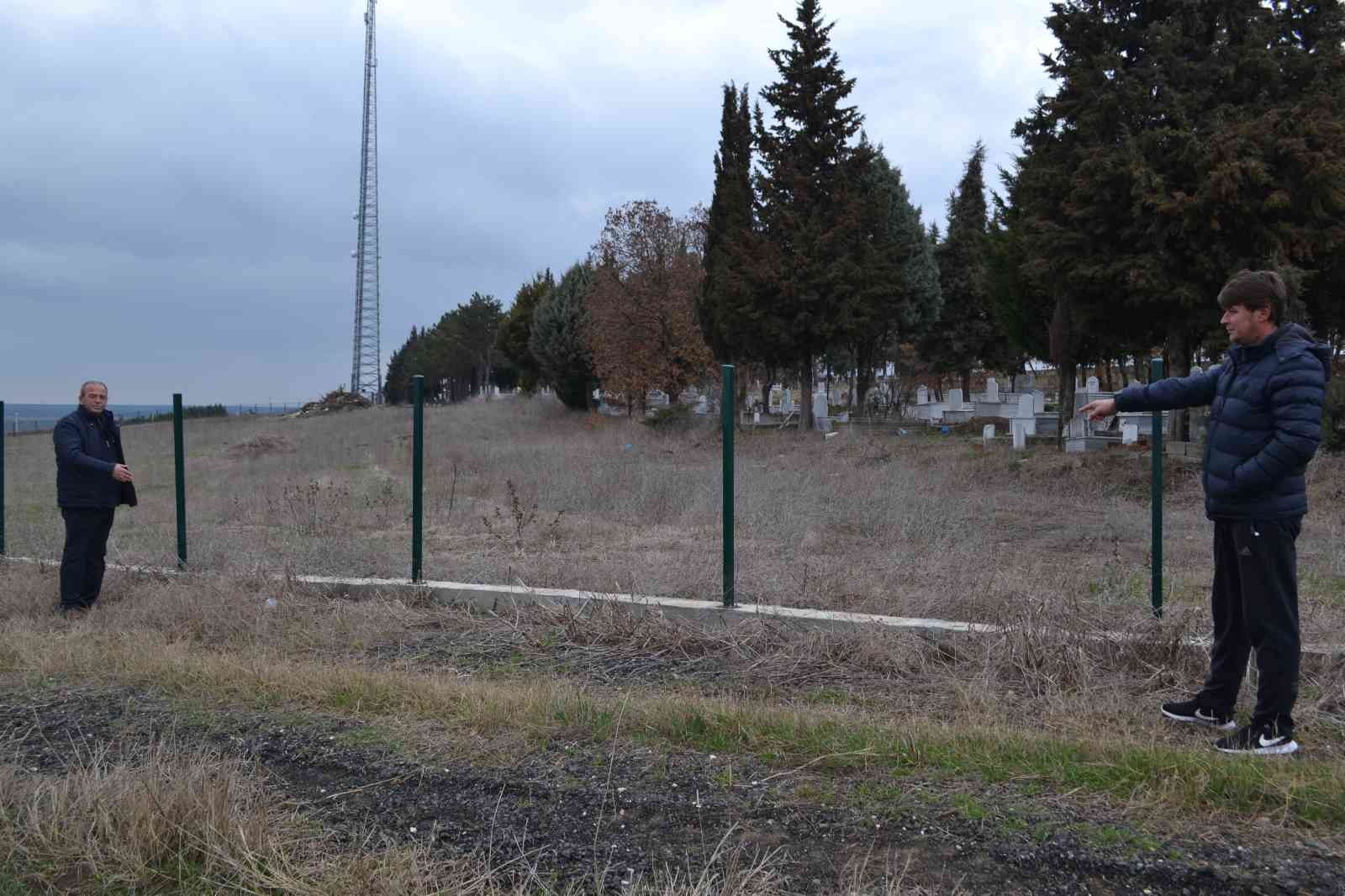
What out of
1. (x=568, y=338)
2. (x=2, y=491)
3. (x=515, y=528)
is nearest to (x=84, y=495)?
(x=2, y=491)

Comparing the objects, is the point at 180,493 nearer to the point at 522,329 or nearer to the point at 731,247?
the point at 731,247

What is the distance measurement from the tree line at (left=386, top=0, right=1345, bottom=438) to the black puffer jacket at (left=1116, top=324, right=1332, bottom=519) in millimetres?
14288

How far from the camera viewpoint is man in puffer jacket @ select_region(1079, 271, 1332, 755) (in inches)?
156

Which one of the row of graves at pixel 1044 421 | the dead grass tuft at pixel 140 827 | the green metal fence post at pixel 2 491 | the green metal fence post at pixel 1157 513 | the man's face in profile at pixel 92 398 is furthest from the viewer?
the row of graves at pixel 1044 421

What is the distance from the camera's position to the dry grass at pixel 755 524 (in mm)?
7098

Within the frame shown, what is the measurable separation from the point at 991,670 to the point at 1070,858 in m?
2.08

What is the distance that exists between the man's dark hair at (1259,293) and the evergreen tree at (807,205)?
2604cm

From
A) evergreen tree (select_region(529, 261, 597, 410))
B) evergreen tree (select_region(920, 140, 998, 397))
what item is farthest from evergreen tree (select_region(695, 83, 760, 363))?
evergreen tree (select_region(920, 140, 998, 397))

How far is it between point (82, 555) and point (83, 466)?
63 cm

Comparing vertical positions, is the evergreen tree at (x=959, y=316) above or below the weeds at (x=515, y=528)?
above

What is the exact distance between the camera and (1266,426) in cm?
407

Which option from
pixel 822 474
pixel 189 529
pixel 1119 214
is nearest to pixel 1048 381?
pixel 1119 214

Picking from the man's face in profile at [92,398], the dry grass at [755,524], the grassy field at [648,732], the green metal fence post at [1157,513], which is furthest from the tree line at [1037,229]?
the man's face in profile at [92,398]

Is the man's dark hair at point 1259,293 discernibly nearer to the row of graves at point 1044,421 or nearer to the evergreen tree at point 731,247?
the row of graves at point 1044,421
